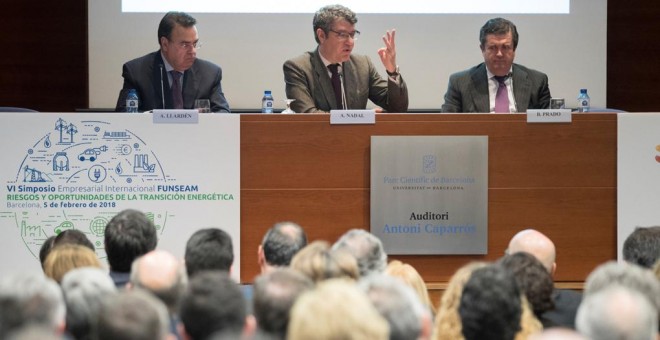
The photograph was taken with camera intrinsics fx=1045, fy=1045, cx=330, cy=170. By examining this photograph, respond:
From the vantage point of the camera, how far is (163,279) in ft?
10.7

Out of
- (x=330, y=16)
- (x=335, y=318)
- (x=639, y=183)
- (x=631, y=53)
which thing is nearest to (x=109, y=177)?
(x=330, y=16)

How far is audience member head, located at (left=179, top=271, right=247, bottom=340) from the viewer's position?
8.84ft

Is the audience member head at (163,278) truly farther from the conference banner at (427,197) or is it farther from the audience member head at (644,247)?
the conference banner at (427,197)

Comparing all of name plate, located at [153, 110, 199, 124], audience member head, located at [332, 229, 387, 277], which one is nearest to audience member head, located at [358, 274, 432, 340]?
audience member head, located at [332, 229, 387, 277]

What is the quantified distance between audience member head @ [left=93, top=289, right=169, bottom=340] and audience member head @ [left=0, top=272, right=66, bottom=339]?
0.31m

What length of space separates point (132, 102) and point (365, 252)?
2426mm

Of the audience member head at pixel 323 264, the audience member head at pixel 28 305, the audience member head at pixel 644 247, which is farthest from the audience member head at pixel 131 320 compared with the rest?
the audience member head at pixel 644 247

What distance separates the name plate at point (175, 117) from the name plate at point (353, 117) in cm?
71

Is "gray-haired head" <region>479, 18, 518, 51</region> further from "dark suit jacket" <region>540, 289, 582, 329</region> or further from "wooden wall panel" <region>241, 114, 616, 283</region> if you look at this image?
"dark suit jacket" <region>540, 289, 582, 329</region>

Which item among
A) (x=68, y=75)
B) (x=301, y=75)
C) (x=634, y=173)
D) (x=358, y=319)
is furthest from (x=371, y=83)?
(x=358, y=319)

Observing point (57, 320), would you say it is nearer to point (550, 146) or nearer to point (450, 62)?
point (550, 146)

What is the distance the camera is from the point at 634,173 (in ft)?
17.6

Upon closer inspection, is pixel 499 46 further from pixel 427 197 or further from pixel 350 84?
pixel 427 197

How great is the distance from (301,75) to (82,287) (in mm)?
3323
